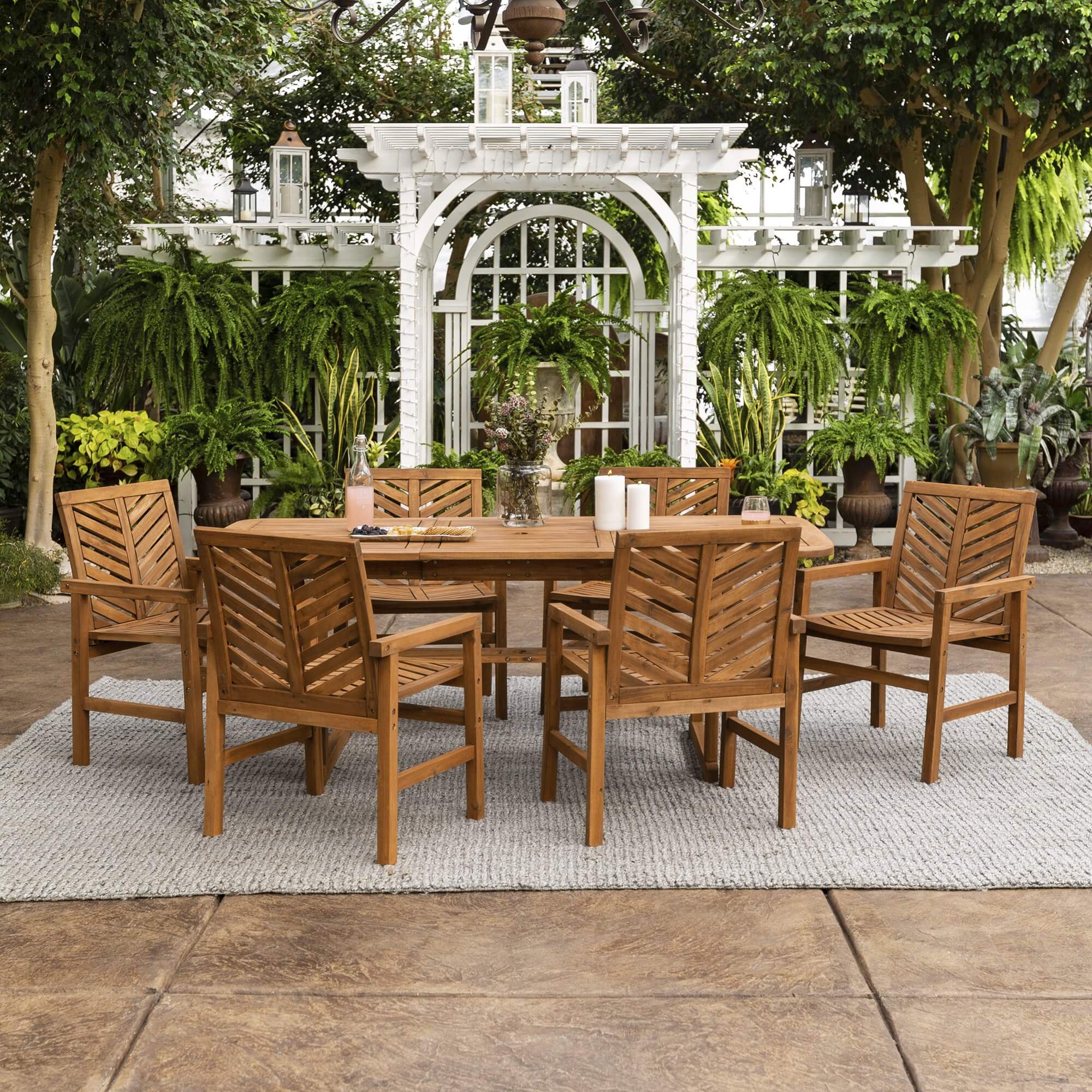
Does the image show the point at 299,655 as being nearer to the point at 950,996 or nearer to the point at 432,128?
the point at 950,996

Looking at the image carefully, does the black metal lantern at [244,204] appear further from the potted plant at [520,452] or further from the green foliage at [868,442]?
the potted plant at [520,452]

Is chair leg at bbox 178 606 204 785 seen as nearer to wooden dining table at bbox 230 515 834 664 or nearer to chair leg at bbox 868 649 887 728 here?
wooden dining table at bbox 230 515 834 664

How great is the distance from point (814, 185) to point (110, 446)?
4.87m

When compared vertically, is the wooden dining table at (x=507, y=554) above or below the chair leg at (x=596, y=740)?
above

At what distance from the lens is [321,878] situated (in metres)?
3.25

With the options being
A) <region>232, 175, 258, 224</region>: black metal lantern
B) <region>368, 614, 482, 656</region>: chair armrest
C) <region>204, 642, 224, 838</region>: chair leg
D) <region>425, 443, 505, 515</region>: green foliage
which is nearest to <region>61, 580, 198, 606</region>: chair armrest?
<region>204, 642, 224, 838</region>: chair leg

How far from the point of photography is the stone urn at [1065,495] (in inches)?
344

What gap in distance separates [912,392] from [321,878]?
6.36m

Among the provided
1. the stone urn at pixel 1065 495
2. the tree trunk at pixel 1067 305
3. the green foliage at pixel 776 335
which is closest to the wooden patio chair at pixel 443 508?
the green foliage at pixel 776 335

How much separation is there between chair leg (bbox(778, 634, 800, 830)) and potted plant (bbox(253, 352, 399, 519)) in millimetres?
4691

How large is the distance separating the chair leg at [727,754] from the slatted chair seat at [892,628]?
0.48 metres

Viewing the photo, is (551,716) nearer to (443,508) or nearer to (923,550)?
(443,508)

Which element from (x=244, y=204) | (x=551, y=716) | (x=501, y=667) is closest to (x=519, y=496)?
(x=501, y=667)

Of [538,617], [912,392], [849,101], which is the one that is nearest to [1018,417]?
[912,392]
